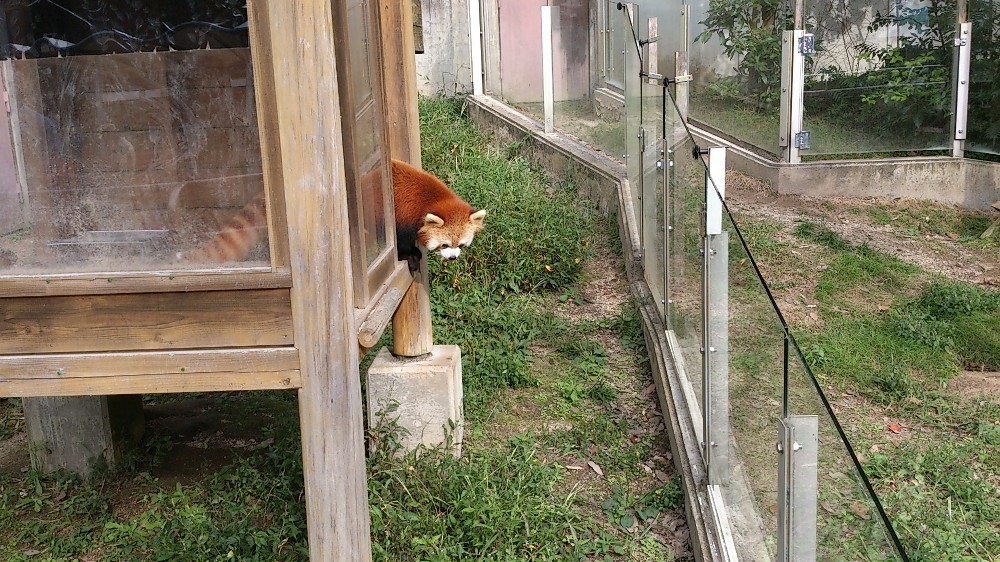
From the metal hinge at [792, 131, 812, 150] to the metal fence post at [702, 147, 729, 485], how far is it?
19.8 ft

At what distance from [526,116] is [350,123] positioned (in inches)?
303

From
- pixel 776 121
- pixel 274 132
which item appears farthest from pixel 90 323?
pixel 776 121

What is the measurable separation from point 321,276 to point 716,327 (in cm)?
165

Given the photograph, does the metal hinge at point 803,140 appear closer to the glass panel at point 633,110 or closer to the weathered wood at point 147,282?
the glass panel at point 633,110

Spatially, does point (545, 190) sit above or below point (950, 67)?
below

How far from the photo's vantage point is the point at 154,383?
9.75 ft

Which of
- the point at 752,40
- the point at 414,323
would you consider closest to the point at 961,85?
the point at 752,40

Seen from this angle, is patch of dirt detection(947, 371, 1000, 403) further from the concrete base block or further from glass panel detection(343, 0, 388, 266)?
glass panel detection(343, 0, 388, 266)

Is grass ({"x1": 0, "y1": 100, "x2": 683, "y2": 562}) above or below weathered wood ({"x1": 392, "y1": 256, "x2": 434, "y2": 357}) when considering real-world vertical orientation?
below

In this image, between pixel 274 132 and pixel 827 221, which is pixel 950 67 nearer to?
pixel 827 221

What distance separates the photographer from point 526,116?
1084 centimetres

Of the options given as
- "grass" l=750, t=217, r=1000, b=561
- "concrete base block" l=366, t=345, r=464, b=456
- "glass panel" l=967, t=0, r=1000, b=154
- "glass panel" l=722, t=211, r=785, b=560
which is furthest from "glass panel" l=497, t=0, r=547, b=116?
"glass panel" l=722, t=211, r=785, b=560

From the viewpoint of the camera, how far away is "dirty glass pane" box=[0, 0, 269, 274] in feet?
9.51

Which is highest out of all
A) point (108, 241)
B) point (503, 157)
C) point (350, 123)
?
point (350, 123)
